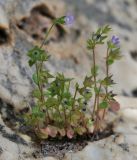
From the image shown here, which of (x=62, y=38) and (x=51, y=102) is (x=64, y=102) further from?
(x=62, y=38)

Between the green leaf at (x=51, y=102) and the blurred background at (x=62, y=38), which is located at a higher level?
the blurred background at (x=62, y=38)

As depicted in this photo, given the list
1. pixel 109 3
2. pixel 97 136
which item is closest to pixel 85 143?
pixel 97 136

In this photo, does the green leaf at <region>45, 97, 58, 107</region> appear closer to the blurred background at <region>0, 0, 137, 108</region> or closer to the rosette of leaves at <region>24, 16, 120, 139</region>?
the rosette of leaves at <region>24, 16, 120, 139</region>

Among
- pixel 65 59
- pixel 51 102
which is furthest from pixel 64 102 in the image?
pixel 65 59

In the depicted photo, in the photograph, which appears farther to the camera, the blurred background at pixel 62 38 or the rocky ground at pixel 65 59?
the blurred background at pixel 62 38

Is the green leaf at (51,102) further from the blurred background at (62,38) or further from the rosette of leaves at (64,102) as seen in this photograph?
the blurred background at (62,38)

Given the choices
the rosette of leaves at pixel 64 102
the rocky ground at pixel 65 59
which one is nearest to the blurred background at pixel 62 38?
the rocky ground at pixel 65 59

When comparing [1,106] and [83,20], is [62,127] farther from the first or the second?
[83,20]

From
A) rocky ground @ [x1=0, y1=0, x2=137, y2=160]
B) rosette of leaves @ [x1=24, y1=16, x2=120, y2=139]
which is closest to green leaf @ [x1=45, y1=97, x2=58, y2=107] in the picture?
rosette of leaves @ [x1=24, y1=16, x2=120, y2=139]
